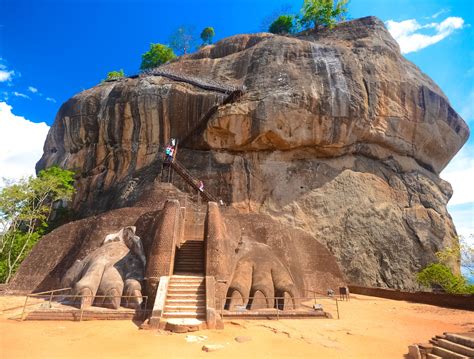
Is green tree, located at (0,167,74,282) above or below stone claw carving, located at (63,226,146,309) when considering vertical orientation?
above

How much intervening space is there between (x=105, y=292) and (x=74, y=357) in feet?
13.0

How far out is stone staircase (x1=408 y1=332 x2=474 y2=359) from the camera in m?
5.39

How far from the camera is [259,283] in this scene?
10.6 meters

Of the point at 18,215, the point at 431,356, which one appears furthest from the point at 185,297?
the point at 18,215

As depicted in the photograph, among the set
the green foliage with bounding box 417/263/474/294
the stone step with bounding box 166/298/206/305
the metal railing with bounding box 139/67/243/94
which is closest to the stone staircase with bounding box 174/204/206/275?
the stone step with bounding box 166/298/206/305

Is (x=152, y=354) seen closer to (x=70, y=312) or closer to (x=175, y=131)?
(x=70, y=312)

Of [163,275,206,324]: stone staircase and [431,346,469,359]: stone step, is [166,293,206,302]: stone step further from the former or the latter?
[431,346,469,359]: stone step

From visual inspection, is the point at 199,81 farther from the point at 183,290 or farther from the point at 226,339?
the point at 226,339

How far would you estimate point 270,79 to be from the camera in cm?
2528

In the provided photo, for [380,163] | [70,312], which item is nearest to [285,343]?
[70,312]

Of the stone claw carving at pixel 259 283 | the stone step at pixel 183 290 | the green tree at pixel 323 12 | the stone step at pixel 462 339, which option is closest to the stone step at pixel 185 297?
the stone step at pixel 183 290

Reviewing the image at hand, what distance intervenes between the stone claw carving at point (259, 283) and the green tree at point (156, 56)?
35.3 metres

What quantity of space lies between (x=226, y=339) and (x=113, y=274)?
4.54 metres

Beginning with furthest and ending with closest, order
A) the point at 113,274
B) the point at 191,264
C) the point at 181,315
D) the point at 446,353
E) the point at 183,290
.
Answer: the point at 191,264 < the point at 113,274 < the point at 183,290 < the point at 181,315 < the point at 446,353
